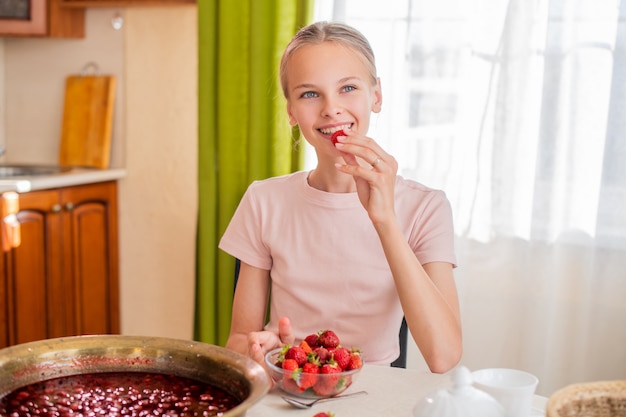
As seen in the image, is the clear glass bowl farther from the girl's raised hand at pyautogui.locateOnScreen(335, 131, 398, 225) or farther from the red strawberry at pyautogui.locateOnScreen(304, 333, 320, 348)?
the girl's raised hand at pyautogui.locateOnScreen(335, 131, 398, 225)

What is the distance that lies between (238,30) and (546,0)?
42.5 inches

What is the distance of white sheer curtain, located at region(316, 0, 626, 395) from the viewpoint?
2555 mm

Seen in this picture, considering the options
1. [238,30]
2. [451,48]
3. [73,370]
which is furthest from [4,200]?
[73,370]

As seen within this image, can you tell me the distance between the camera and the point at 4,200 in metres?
3.08

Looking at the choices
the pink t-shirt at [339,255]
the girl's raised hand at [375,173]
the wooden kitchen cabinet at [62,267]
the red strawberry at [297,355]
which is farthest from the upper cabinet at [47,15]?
the red strawberry at [297,355]

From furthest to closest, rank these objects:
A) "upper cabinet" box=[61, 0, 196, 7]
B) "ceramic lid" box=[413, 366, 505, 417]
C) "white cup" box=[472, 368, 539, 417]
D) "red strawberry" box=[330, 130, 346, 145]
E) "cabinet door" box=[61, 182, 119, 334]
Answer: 1. "cabinet door" box=[61, 182, 119, 334]
2. "upper cabinet" box=[61, 0, 196, 7]
3. "red strawberry" box=[330, 130, 346, 145]
4. "white cup" box=[472, 368, 539, 417]
5. "ceramic lid" box=[413, 366, 505, 417]

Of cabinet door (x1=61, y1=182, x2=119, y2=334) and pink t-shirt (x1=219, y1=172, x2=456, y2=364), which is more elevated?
pink t-shirt (x1=219, y1=172, x2=456, y2=364)

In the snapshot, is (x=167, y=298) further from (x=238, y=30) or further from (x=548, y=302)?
(x=548, y=302)

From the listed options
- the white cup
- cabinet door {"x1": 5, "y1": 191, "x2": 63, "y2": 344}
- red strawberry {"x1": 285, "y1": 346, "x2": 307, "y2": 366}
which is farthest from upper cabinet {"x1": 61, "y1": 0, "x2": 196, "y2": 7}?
the white cup

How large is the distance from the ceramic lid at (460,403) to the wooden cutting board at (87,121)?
8.91 feet

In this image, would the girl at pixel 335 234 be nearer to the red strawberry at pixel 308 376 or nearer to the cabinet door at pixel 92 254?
the red strawberry at pixel 308 376

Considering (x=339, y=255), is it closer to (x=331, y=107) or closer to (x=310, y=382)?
(x=331, y=107)

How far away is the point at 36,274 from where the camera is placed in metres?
3.25

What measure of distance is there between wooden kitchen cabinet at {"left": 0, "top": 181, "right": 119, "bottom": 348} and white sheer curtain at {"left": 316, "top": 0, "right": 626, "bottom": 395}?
4.17ft
